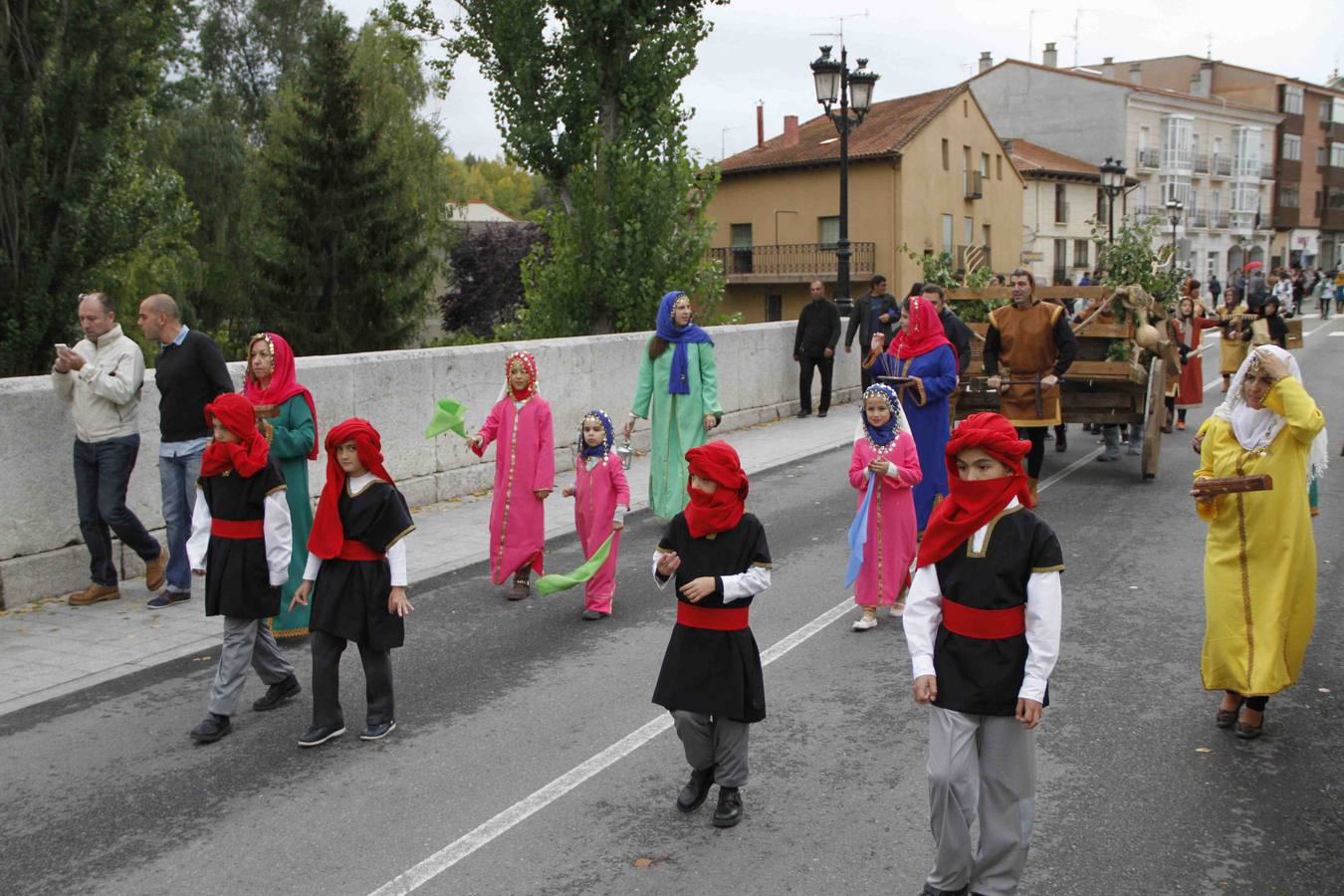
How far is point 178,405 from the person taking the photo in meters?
8.20

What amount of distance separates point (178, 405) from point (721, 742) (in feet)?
16.1

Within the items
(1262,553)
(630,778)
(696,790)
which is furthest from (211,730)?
(1262,553)

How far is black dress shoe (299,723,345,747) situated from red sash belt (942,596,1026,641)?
321cm

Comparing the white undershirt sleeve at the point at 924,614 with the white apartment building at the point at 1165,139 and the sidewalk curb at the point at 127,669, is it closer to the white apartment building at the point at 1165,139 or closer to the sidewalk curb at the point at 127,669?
the sidewalk curb at the point at 127,669

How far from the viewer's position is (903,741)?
18.9 feet

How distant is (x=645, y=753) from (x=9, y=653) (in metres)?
4.11

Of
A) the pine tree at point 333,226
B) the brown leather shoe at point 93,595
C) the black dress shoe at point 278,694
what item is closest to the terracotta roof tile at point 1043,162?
the pine tree at point 333,226

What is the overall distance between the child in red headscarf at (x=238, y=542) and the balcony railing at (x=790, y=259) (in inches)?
1641

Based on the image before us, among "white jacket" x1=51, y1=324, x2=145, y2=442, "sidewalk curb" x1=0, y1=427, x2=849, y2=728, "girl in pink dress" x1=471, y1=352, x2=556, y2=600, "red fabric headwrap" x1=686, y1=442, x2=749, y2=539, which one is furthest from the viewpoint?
"girl in pink dress" x1=471, y1=352, x2=556, y2=600

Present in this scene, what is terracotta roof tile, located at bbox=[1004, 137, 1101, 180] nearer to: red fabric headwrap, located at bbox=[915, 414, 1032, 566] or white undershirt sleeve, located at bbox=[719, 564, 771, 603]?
white undershirt sleeve, located at bbox=[719, 564, 771, 603]

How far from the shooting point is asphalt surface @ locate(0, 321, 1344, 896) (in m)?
4.55

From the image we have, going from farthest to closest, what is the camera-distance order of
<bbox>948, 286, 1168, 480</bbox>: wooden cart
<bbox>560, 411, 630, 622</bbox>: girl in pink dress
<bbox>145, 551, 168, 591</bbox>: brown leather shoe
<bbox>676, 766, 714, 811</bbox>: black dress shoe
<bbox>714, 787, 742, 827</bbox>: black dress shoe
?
<bbox>948, 286, 1168, 480</bbox>: wooden cart < <bbox>145, 551, 168, 591</bbox>: brown leather shoe < <bbox>560, 411, 630, 622</bbox>: girl in pink dress < <bbox>676, 766, 714, 811</bbox>: black dress shoe < <bbox>714, 787, 742, 827</bbox>: black dress shoe

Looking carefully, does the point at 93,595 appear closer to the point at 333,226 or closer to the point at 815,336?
→ the point at 815,336

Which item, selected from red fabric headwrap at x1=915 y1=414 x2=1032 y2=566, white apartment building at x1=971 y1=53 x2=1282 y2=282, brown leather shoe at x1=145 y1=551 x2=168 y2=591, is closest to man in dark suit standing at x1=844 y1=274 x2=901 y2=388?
brown leather shoe at x1=145 y1=551 x2=168 y2=591
